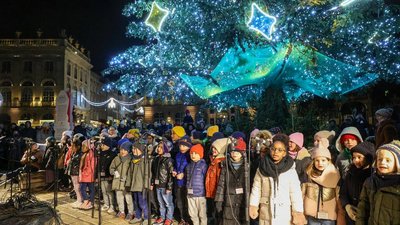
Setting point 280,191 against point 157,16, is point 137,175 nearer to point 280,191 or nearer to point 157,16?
point 280,191

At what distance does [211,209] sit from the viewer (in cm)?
650

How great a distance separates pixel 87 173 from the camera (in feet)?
25.5

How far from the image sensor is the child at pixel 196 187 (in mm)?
5844

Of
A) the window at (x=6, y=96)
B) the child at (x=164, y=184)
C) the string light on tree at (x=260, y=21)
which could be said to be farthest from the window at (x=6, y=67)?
the string light on tree at (x=260, y=21)

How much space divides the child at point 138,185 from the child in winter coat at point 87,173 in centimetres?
131

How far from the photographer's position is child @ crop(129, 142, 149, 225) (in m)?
6.64

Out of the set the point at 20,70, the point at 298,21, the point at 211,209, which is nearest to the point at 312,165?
the point at 211,209

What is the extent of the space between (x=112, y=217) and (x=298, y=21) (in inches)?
215

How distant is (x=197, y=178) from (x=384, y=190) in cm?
313

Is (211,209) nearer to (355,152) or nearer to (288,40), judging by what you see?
(355,152)

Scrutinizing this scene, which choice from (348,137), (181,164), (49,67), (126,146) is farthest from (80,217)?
(49,67)

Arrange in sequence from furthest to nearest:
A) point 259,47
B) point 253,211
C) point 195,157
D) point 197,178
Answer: point 259,47, point 195,157, point 197,178, point 253,211

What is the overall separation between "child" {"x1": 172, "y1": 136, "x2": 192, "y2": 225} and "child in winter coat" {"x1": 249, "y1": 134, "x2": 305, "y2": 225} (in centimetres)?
203

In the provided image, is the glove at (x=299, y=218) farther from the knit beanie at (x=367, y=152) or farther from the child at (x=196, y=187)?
the child at (x=196, y=187)
